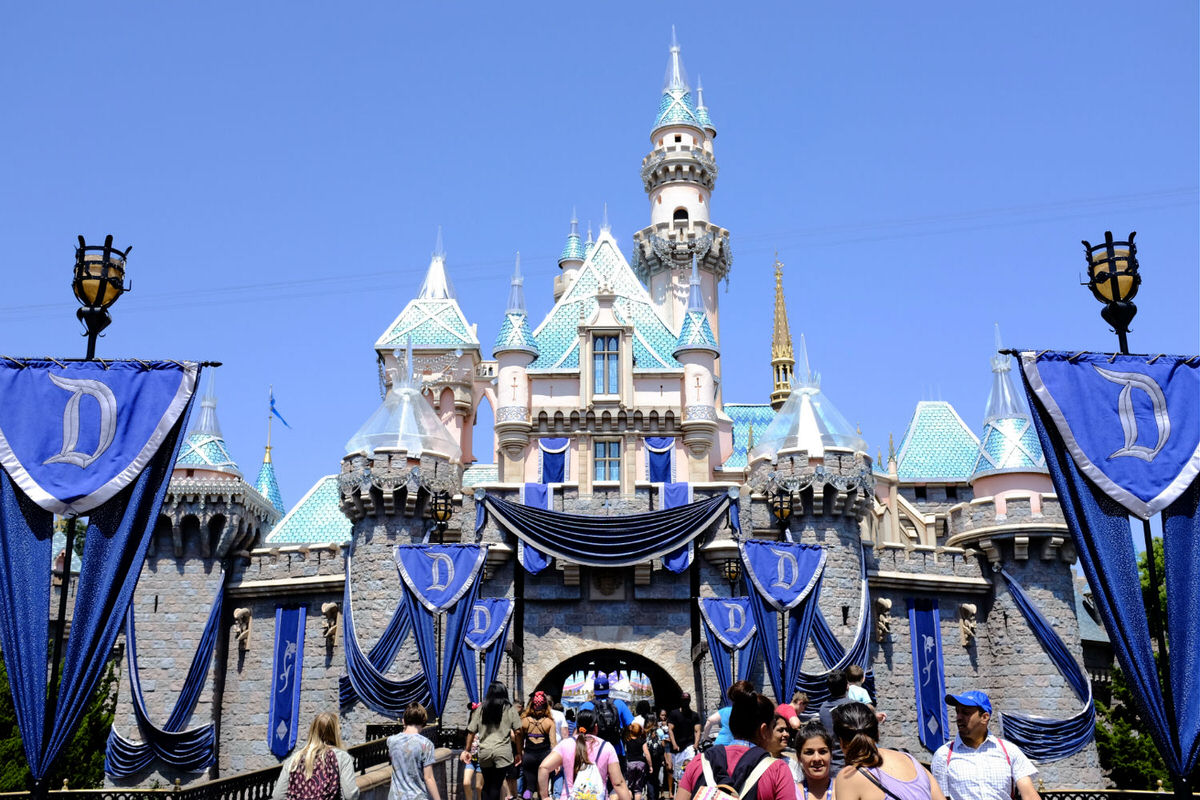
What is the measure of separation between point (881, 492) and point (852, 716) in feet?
102

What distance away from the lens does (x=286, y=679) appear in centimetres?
2423

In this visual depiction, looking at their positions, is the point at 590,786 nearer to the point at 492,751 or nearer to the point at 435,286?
the point at 492,751

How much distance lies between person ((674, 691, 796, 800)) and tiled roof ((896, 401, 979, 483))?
119 ft

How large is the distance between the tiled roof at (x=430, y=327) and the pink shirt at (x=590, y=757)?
2590 centimetres

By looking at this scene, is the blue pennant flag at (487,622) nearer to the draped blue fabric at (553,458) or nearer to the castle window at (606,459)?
the draped blue fabric at (553,458)

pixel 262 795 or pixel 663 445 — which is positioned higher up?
pixel 663 445

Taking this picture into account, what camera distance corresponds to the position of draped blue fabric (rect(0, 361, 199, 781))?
9.07 m

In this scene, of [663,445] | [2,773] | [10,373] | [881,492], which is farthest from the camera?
[881,492]

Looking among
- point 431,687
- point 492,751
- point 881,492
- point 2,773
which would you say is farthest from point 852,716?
point 881,492

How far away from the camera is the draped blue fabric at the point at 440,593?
1909 centimetres

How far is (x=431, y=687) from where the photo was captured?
19172 mm

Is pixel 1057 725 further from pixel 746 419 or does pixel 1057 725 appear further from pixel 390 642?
pixel 746 419

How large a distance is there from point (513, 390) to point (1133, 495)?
2124 cm

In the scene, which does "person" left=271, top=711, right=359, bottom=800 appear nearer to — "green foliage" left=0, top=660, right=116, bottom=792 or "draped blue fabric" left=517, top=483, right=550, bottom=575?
"draped blue fabric" left=517, top=483, right=550, bottom=575
